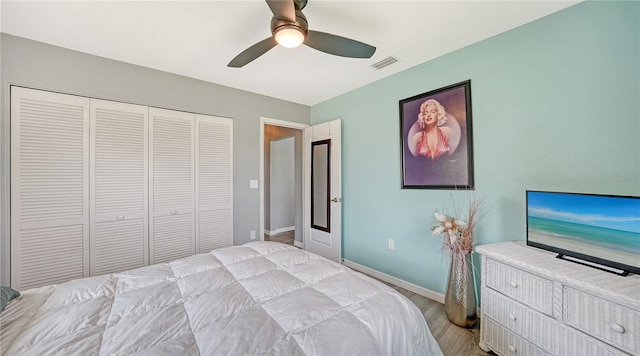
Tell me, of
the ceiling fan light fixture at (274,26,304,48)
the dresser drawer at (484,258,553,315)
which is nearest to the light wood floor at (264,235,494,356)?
the dresser drawer at (484,258,553,315)

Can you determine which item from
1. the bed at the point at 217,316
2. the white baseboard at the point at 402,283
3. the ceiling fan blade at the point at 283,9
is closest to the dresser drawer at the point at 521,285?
the bed at the point at 217,316

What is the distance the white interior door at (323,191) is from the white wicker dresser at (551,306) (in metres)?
1.93

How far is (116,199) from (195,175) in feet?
2.53

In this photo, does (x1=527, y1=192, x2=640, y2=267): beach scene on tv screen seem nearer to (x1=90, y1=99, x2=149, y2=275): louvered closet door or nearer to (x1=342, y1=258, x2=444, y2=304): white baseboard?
(x1=342, y1=258, x2=444, y2=304): white baseboard

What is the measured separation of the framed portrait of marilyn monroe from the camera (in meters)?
2.19

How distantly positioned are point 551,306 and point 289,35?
7.09 ft

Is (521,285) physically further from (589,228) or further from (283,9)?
(283,9)

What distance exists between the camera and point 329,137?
11.5ft

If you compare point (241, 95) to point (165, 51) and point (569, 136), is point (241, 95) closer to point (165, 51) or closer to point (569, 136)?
point (165, 51)

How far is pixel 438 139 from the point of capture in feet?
7.80

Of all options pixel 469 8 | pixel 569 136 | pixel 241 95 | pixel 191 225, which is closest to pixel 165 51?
pixel 241 95

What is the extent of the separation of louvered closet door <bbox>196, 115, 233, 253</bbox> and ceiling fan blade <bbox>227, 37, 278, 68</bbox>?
4.37ft

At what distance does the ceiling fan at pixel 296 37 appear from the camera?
137cm

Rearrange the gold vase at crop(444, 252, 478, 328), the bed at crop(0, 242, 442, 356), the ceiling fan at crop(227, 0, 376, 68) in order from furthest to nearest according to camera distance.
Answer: the gold vase at crop(444, 252, 478, 328) < the ceiling fan at crop(227, 0, 376, 68) < the bed at crop(0, 242, 442, 356)
